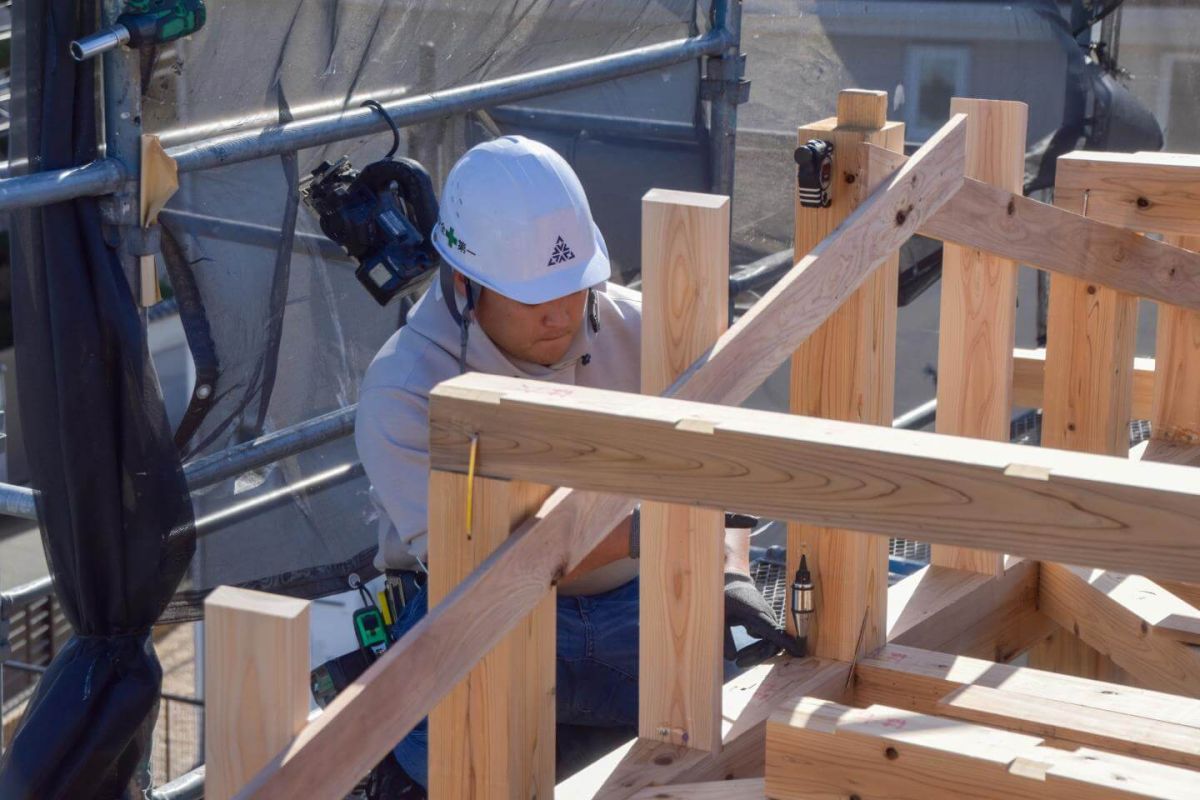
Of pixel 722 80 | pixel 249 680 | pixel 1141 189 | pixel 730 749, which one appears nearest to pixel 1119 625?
pixel 1141 189

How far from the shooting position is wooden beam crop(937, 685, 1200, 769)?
2.26 meters

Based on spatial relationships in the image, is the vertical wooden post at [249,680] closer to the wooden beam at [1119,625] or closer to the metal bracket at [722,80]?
the wooden beam at [1119,625]

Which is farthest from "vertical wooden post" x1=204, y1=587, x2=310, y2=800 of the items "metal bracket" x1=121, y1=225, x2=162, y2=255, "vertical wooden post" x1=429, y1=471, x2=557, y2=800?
"metal bracket" x1=121, y1=225, x2=162, y2=255

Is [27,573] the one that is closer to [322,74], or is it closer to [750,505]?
[322,74]

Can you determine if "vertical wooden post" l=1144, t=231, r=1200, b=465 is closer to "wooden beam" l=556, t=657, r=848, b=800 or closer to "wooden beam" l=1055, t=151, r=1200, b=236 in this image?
"wooden beam" l=1055, t=151, r=1200, b=236

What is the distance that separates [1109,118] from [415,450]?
485 cm

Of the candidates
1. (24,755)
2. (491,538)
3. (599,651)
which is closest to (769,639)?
(599,651)

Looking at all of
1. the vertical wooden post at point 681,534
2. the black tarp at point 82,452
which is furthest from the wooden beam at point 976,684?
the black tarp at point 82,452

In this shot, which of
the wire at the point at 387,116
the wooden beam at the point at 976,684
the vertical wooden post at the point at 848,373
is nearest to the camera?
the wooden beam at the point at 976,684

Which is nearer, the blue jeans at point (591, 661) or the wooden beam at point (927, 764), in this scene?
the wooden beam at point (927, 764)

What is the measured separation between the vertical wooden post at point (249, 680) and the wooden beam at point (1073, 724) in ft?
4.08

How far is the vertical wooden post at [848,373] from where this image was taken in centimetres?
260

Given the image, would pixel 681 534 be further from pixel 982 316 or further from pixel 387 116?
pixel 387 116

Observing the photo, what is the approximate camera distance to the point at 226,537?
149 inches
